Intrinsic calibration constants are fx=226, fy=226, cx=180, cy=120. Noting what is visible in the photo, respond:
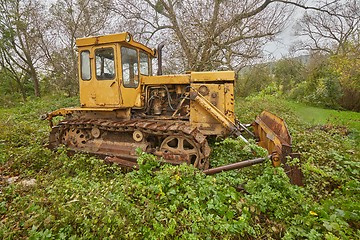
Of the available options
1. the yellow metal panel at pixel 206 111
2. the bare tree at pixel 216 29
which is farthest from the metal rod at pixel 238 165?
the bare tree at pixel 216 29

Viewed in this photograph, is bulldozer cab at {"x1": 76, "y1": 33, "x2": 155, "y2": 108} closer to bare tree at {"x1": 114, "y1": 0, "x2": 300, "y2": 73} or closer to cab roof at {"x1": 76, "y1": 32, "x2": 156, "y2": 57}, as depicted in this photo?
cab roof at {"x1": 76, "y1": 32, "x2": 156, "y2": 57}

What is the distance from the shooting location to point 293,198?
3.09 metres

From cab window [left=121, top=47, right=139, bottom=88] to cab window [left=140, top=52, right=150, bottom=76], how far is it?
7.7 inches

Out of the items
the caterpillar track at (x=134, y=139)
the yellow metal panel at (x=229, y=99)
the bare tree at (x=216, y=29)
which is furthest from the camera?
the bare tree at (x=216, y=29)

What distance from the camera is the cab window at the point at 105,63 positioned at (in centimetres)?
507

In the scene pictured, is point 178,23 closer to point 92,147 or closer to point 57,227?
point 92,147

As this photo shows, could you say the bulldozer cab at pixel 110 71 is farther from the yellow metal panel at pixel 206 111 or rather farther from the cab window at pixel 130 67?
the yellow metal panel at pixel 206 111

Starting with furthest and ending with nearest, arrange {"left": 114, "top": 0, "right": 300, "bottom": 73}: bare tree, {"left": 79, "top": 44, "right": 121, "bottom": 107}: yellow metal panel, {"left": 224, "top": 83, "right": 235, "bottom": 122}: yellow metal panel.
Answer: {"left": 114, "top": 0, "right": 300, "bottom": 73}: bare tree
{"left": 79, "top": 44, "right": 121, "bottom": 107}: yellow metal panel
{"left": 224, "top": 83, "right": 235, "bottom": 122}: yellow metal panel

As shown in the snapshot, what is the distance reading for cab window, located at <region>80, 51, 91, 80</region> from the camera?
208 inches

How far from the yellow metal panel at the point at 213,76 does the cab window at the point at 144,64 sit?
1361mm

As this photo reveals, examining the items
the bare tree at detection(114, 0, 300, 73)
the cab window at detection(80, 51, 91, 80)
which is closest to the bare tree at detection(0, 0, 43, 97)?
the bare tree at detection(114, 0, 300, 73)

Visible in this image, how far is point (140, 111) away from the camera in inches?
220

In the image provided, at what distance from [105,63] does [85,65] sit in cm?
56

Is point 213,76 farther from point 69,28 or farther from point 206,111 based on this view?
point 69,28
